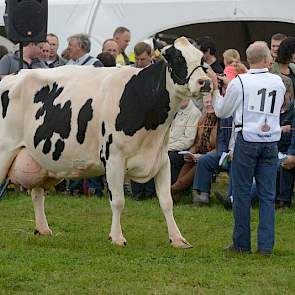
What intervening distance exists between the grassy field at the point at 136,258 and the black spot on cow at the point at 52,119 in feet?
3.27

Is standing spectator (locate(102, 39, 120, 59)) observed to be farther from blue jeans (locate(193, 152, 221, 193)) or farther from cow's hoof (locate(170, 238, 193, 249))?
cow's hoof (locate(170, 238, 193, 249))

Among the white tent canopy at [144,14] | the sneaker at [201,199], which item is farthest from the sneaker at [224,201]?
the white tent canopy at [144,14]

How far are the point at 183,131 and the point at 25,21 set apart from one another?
9.32ft

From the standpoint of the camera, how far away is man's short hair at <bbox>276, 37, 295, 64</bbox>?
1262 cm

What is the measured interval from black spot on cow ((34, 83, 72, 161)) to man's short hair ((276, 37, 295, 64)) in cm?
392

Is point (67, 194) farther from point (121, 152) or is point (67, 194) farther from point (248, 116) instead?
point (248, 116)

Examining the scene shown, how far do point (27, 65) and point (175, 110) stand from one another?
208 inches

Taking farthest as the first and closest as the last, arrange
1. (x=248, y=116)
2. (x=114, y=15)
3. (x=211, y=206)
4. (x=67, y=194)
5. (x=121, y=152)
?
(x=114, y=15) < (x=67, y=194) < (x=211, y=206) < (x=121, y=152) < (x=248, y=116)

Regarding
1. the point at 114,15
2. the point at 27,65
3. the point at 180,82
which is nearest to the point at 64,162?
the point at 180,82

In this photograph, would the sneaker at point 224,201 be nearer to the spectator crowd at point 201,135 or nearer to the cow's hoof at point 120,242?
the spectator crowd at point 201,135

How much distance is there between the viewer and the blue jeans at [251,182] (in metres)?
8.62

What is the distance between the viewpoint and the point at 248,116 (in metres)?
8.57

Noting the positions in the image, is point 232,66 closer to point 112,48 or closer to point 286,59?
point 286,59

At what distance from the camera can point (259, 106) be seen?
8.54 meters
